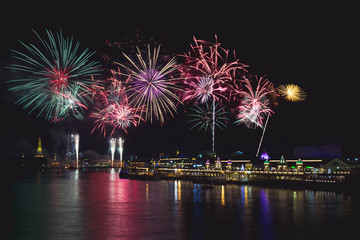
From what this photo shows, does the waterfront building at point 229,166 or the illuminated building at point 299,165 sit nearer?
the illuminated building at point 299,165

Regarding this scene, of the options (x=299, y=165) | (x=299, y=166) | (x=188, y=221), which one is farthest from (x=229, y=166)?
(x=188, y=221)

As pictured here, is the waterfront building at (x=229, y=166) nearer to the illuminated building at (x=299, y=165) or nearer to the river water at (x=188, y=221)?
the illuminated building at (x=299, y=165)

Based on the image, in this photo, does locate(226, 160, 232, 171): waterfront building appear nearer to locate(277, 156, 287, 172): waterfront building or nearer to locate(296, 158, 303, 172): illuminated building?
locate(277, 156, 287, 172): waterfront building

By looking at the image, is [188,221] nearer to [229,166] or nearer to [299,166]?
[299,166]

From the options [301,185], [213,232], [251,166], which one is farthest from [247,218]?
[251,166]

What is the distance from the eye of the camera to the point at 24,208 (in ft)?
113

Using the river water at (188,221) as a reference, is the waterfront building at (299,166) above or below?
above

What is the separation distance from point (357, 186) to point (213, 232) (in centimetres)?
2992

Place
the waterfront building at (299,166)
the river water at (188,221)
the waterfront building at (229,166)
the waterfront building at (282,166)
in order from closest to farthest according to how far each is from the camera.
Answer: the river water at (188,221)
the waterfront building at (299,166)
the waterfront building at (282,166)
the waterfront building at (229,166)

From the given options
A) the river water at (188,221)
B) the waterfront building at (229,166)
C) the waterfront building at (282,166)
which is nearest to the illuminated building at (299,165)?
the waterfront building at (282,166)

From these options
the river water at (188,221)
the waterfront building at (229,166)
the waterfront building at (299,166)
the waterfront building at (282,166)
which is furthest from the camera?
the waterfront building at (229,166)

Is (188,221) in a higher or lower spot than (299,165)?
lower

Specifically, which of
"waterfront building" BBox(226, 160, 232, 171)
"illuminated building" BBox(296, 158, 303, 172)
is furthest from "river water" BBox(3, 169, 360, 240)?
"waterfront building" BBox(226, 160, 232, 171)

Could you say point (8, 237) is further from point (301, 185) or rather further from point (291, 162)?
point (291, 162)
